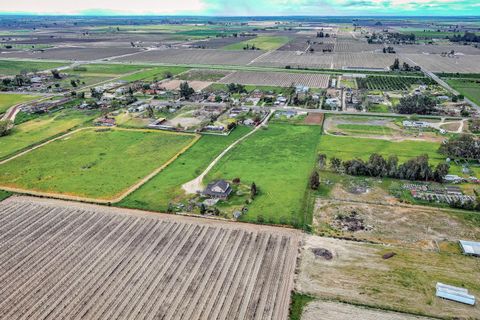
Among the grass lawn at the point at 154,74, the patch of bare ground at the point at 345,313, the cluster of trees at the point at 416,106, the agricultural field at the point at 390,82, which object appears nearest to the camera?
the patch of bare ground at the point at 345,313

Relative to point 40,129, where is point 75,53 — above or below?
above

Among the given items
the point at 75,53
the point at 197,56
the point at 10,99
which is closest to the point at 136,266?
the point at 10,99

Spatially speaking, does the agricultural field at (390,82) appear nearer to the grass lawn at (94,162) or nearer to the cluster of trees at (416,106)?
the cluster of trees at (416,106)

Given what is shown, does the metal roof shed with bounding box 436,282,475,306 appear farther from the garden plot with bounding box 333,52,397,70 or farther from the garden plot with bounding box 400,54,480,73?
the garden plot with bounding box 333,52,397,70

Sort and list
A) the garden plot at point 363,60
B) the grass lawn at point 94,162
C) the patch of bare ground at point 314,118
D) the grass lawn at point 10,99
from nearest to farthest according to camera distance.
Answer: the grass lawn at point 94,162 < the patch of bare ground at point 314,118 < the grass lawn at point 10,99 < the garden plot at point 363,60

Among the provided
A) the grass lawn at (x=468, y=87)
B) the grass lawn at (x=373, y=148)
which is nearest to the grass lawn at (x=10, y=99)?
the grass lawn at (x=373, y=148)

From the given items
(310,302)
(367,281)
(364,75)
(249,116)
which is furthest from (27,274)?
(364,75)

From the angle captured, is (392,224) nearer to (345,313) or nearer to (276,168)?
(345,313)
